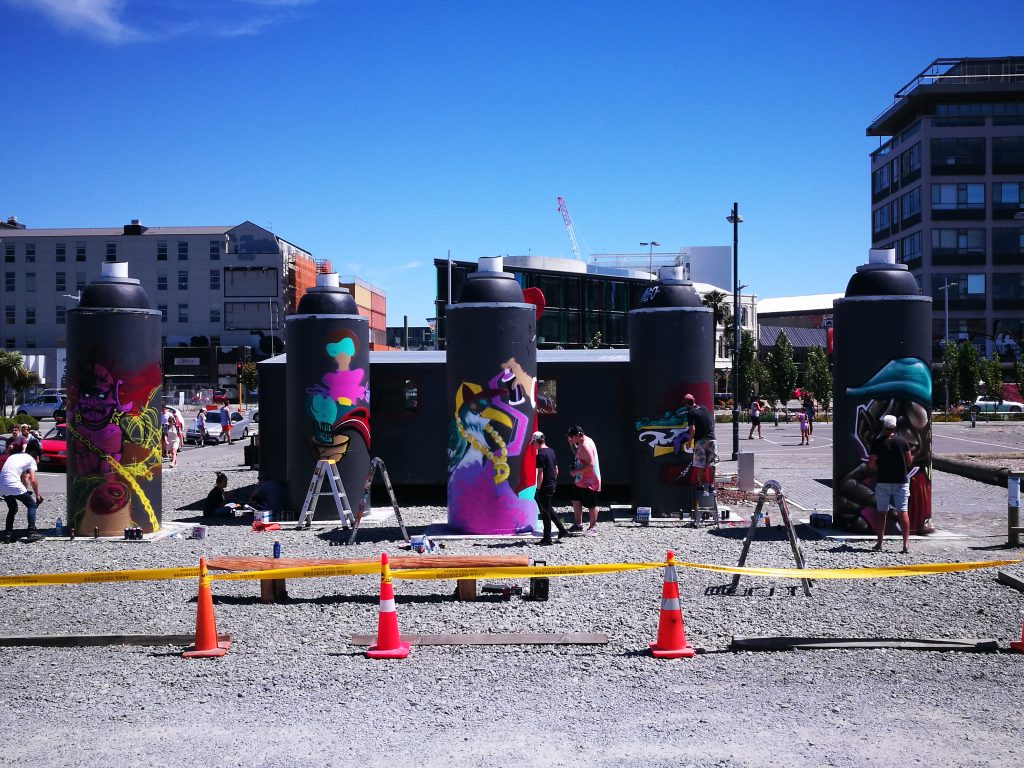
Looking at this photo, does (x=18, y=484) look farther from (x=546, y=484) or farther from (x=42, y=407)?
(x=42, y=407)

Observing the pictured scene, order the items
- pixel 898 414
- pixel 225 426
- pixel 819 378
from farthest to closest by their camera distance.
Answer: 1. pixel 819 378
2. pixel 225 426
3. pixel 898 414

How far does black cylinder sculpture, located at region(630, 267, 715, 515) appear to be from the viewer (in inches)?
683

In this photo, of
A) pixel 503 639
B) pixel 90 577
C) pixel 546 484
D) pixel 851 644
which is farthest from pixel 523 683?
pixel 546 484

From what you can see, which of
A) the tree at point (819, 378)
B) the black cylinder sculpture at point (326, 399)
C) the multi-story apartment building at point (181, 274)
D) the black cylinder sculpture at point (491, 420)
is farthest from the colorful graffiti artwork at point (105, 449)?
the multi-story apartment building at point (181, 274)

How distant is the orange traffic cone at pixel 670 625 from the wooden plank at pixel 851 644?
517mm

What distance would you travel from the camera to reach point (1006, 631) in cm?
962

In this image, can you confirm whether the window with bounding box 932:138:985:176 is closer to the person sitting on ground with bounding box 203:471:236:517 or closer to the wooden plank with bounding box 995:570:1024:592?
the person sitting on ground with bounding box 203:471:236:517

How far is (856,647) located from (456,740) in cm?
408

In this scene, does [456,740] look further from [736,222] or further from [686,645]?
[736,222]

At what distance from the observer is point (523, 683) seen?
26.5 ft

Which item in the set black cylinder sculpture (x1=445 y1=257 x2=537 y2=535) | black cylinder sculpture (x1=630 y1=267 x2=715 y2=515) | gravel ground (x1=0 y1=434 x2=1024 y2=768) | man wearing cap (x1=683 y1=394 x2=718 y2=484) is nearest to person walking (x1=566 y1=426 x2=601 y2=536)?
black cylinder sculpture (x1=445 y1=257 x2=537 y2=535)

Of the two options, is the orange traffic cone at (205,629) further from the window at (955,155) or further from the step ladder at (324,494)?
the window at (955,155)

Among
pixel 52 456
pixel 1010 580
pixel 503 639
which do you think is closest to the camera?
pixel 503 639

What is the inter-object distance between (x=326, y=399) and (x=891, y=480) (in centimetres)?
901
